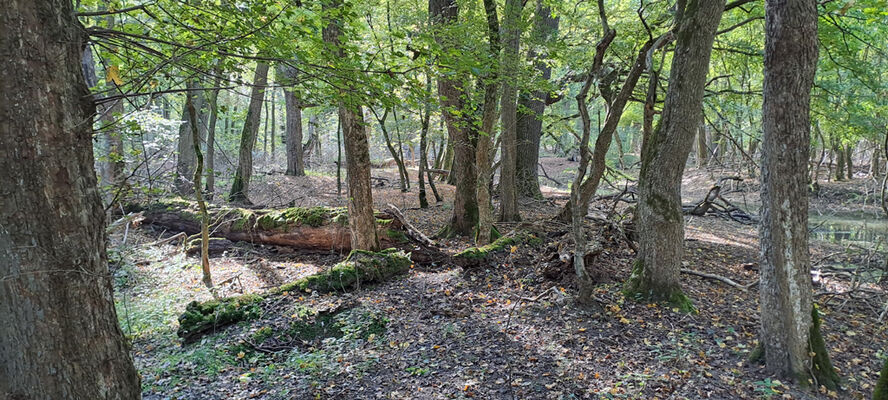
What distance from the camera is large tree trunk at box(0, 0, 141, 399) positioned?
219 centimetres

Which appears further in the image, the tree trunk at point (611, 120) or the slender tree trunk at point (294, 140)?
the slender tree trunk at point (294, 140)

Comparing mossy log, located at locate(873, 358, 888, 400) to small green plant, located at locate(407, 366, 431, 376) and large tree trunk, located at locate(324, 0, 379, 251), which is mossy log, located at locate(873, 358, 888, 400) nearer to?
small green plant, located at locate(407, 366, 431, 376)

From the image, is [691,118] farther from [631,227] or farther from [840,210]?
[840,210]

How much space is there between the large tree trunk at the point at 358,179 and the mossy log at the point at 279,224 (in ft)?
2.10

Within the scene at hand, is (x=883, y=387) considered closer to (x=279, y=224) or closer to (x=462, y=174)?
(x=462, y=174)

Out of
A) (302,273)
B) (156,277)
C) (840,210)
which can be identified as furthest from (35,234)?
(840,210)

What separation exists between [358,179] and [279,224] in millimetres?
2934

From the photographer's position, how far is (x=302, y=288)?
5.95 meters


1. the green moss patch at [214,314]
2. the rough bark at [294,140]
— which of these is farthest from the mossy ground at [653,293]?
the rough bark at [294,140]

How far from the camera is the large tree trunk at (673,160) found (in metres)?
5.09

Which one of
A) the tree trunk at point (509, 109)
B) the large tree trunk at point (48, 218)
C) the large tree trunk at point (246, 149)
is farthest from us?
the large tree trunk at point (246, 149)

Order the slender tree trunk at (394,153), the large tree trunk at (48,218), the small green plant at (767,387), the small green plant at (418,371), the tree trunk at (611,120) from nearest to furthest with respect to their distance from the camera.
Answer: the large tree trunk at (48,218)
the small green plant at (767,387)
the small green plant at (418,371)
the tree trunk at (611,120)
the slender tree trunk at (394,153)

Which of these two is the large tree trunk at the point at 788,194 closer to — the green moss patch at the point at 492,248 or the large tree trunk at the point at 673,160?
the large tree trunk at the point at 673,160

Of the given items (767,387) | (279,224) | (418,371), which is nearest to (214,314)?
(418,371)
